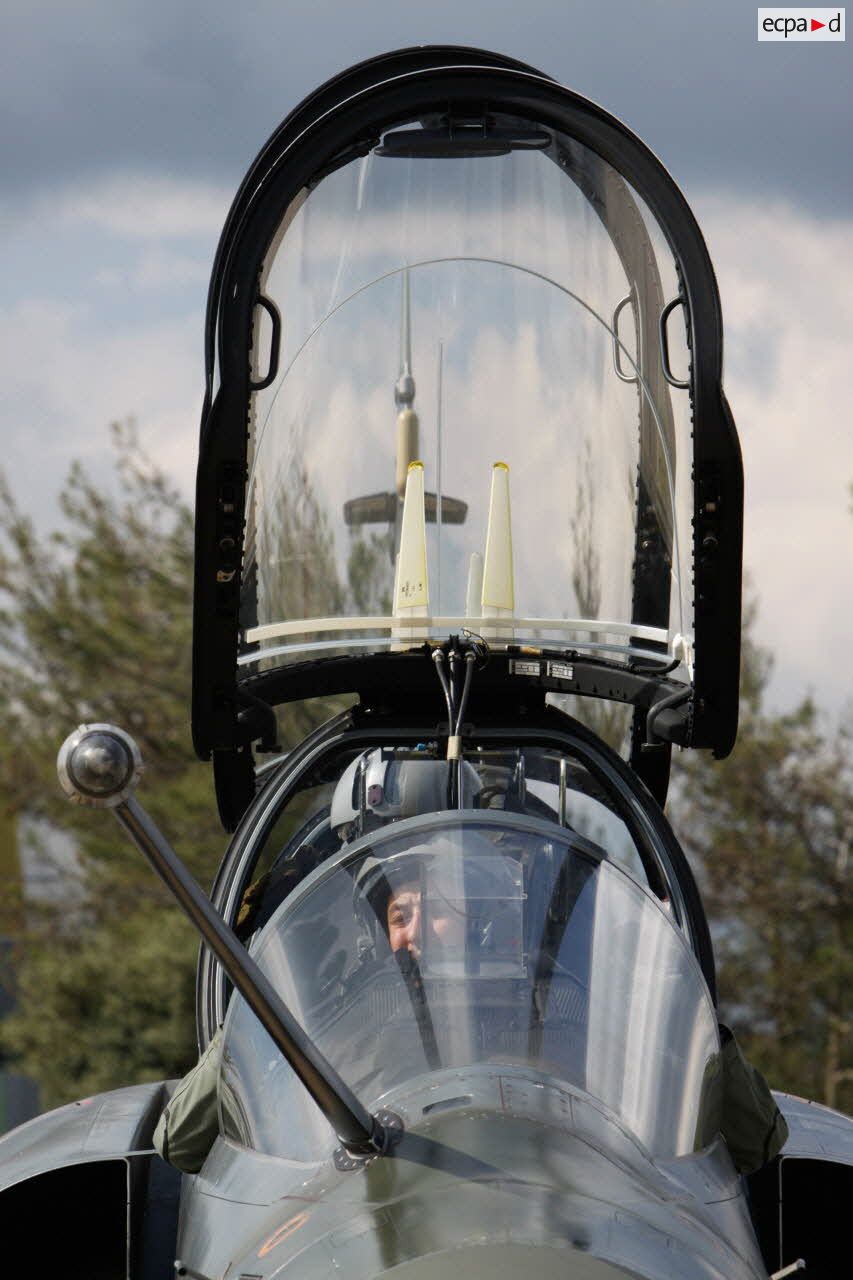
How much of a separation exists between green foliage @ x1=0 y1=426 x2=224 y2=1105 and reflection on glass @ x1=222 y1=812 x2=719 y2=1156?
78.5 feet

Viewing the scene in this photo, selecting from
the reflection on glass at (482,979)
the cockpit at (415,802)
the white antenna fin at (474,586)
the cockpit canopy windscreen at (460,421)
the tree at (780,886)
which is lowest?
the tree at (780,886)

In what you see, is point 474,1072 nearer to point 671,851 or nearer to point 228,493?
point 671,851

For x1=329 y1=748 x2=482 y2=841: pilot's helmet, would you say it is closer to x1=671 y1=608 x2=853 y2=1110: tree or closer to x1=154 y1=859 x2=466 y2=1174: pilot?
x1=154 y1=859 x2=466 y2=1174: pilot

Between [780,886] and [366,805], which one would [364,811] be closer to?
[366,805]

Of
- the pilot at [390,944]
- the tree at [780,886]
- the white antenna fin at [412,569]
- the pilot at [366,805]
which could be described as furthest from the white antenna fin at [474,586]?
the tree at [780,886]

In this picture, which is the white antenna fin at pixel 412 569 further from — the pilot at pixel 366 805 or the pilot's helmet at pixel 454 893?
the pilot's helmet at pixel 454 893

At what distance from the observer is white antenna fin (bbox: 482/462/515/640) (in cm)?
579

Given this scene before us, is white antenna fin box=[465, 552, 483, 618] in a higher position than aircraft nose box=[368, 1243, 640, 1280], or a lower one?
higher

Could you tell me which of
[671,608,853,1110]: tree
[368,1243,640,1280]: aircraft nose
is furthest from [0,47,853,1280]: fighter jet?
[671,608,853,1110]: tree

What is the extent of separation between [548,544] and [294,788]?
1.27 metres

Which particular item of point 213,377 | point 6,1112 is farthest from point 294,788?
point 6,1112

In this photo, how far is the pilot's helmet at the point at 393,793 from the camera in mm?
4832

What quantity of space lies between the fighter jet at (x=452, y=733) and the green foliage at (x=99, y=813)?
22.3 m

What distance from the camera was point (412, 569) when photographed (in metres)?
5.82
